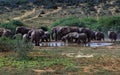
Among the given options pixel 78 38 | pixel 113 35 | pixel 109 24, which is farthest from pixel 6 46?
pixel 109 24

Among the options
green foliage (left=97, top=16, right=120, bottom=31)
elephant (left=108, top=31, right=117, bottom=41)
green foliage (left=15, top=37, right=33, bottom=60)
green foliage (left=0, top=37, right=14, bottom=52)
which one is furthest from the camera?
green foliage (left=97, top=16, right=120, bottom=31)

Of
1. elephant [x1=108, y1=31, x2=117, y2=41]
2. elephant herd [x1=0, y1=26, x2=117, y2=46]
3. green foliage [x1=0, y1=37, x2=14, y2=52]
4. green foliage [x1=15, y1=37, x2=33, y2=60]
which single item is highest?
green foliage [x1=15, y1=37, x2=33, y2=60]

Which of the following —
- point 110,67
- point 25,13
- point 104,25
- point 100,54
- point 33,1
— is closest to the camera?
point 110,67

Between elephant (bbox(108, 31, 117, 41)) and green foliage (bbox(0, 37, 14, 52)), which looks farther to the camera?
elephant (bbox(108, 31, 117, 41))

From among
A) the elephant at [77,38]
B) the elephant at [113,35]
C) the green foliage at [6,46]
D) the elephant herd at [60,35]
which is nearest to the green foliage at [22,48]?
the green foliage at [6,46]

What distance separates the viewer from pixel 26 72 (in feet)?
71.8

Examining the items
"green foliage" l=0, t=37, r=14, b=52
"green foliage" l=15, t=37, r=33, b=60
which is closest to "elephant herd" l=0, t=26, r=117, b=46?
"green foliage" l=0, t=37, r=14, b=52

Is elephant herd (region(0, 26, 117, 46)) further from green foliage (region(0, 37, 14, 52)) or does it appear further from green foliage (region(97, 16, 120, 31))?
green foliage (region(97, 16, 120, 31))

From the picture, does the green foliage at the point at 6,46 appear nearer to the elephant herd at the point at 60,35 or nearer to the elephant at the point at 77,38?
the elephant herd at the point at 60,35

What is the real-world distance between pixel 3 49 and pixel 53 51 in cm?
330

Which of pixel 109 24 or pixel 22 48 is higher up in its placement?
pixel 22 48

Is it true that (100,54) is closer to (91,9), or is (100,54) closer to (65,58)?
(65,58)

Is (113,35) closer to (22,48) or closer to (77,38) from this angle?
(77,38)

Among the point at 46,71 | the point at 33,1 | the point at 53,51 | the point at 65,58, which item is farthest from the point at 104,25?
the point at 33,1
